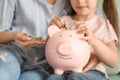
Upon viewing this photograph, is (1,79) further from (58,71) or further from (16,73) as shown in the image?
(58,71)

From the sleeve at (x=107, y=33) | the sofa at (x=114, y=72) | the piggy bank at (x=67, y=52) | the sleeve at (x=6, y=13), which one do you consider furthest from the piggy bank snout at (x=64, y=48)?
the sofa at (x=114, y=72)

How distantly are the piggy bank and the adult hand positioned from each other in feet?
0.14

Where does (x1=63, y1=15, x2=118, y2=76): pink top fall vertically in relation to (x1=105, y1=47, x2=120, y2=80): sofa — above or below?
above

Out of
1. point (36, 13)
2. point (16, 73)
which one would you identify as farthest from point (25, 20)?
point (16, 73)

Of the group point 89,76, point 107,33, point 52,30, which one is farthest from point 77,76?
point 107,33

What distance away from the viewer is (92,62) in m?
0.93

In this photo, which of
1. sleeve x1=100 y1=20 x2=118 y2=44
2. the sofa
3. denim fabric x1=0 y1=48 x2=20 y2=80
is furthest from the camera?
the sofa

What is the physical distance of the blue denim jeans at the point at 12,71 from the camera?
823 millimetres

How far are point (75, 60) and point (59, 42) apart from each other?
7 centimetres

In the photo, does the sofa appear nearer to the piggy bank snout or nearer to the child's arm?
the child's arm

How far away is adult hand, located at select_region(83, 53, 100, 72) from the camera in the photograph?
36.0 inches

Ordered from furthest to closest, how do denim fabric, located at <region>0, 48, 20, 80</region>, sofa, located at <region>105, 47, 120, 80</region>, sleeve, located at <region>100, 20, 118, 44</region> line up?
sofa, located at <region>105, 47, 120, 80</region> < sleeve, located at <region>100, 20, 118, 44</region> < denim fabric, located at <region>0, 48, 20, 80</region>

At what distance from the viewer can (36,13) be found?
3.66ft

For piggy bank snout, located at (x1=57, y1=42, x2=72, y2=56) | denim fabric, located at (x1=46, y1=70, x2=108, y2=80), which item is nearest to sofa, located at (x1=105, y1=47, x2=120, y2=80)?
denim fabric, located at (x1=46, y1=70, x2=108, y2=80)
